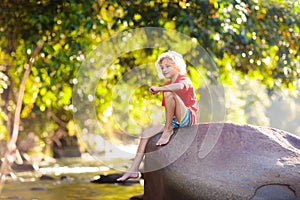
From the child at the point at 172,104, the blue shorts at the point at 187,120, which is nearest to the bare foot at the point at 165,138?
the child at the point at 172,104

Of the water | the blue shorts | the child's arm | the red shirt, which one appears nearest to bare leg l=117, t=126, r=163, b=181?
the blue shorts

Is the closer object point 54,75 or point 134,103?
point 54,75

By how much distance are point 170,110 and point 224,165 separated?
0.82 metres

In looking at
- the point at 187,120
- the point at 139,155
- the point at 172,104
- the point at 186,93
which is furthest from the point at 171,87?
the point at 139,155

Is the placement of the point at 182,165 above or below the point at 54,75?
below

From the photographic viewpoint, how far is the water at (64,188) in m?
10.1

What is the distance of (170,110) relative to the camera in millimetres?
6809

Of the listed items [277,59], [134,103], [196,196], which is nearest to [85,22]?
[134,103]

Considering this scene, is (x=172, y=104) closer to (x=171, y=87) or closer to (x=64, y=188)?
(x=171, y=87)

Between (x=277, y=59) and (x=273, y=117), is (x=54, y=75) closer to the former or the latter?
(x=277, y=59)

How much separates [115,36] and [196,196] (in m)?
5.55

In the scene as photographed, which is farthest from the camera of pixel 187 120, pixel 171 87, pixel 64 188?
pixel 64 188

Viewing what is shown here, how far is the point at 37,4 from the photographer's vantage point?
10469 mm

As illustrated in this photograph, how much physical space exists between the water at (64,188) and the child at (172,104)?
2.81 meters
